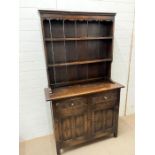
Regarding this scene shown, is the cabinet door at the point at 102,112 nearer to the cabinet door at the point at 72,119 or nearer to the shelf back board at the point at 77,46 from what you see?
the cabinet door at the point at 72,119

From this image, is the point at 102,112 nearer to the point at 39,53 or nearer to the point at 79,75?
the point at 79,75

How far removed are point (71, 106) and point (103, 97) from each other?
461 millimetres

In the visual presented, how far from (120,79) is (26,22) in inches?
69.2

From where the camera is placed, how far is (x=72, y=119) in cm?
189

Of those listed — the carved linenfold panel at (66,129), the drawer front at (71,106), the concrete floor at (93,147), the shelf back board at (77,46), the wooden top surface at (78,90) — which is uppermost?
the shelf back board at (77,46)

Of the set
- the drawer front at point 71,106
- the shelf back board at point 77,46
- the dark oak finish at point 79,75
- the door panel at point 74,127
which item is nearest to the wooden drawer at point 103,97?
the dark oak finish at point 79,75

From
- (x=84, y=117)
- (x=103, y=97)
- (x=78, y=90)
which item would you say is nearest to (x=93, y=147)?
(x=84, y=117)

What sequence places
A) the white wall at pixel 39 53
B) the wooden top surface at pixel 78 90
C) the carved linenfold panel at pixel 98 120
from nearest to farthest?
the wooden top surface at pixel 78 90 → the white wall at pixel 39 53 → the carved linenfold panel at pixel 98 120

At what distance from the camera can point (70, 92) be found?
1.85 metres

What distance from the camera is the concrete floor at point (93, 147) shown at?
6.61 ft

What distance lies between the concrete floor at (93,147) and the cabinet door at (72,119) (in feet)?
0.62

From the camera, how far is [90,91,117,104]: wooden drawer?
191cm
